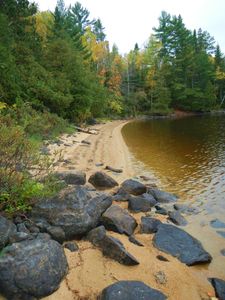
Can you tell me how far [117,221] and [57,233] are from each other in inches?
59.6

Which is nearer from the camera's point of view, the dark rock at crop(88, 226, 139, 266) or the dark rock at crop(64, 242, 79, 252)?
the dark rock at crop(88, 226, 139, 266)

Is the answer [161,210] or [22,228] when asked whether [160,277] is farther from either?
[161,210]

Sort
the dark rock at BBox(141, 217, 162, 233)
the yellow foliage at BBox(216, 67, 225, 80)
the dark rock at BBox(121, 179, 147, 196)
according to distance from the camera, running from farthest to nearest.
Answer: the yellow foliage at BBox(216, 67, 225, 80), the dark rock at BBox(121, 179, 147, 196), the dark rock at BBox(141, 217, 162, 233)

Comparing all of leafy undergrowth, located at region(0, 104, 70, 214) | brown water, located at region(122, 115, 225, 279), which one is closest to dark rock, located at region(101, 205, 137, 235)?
leafy undergrowth, located at region(0, 104, 70, 214)

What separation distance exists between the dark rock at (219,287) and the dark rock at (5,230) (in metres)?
3.39

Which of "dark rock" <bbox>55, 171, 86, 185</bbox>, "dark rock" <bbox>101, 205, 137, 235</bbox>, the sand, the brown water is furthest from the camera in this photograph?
"dark rock" <bbox>55, 171, 86, 185</bbox>

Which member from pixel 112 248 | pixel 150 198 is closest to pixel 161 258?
pixel 112 248

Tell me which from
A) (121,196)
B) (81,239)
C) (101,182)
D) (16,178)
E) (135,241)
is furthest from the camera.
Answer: (101,182)

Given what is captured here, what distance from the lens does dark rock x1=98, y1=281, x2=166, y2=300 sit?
4.18m

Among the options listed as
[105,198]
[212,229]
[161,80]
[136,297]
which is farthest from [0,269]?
[161,80]

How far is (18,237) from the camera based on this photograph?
4.83 metres

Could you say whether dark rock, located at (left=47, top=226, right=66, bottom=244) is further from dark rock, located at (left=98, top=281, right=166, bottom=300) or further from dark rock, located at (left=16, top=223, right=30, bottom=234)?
dark rock, located at (left=98, top=281, right=166, bottom=300)

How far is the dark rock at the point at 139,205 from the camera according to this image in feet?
26.9

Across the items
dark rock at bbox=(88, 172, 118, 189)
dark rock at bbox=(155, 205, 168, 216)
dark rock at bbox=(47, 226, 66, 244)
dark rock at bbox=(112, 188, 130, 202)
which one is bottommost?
dark rock at bbox=(155, 205, 168, 216)
